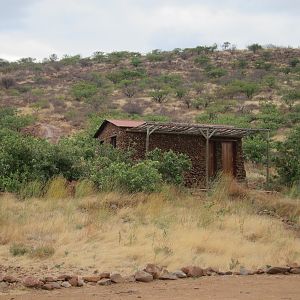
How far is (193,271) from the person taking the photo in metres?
6.59

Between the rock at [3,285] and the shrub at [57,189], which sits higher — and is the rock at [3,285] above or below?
below

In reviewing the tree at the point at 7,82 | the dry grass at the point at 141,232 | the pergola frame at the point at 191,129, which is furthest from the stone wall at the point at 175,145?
the tree at the point at 7,82

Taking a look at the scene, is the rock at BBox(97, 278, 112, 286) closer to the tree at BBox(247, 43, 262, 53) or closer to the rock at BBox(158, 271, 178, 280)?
the rock at BBox(158, 271, 178, 280)

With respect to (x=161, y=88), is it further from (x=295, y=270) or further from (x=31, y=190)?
(x=295, y=270)

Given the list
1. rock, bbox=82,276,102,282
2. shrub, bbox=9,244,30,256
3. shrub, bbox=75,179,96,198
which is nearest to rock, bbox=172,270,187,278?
rock, bbox=82,276,102,282

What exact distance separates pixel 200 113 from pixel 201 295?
28534mm

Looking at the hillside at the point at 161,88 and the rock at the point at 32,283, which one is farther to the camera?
the hillside at the point at 161,88

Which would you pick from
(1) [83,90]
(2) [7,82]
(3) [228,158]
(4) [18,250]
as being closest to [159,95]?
(1) [83,90]

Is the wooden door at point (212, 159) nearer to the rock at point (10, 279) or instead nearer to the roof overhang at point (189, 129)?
the roof overhang at point (189, 129)

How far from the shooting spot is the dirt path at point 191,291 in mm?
5473

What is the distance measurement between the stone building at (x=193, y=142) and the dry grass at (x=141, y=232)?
3.91 meters

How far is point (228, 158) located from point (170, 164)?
11.7ft

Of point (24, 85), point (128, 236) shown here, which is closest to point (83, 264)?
point (128, 236)

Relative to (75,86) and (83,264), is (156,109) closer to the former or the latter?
(75,86)
